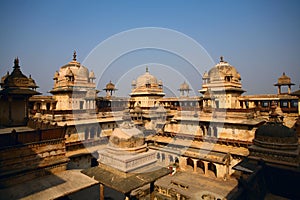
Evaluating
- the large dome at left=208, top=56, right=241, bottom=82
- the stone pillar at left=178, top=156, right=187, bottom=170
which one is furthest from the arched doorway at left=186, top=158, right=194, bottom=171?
the large dome at left=208, top=56, right=241, bottom=82

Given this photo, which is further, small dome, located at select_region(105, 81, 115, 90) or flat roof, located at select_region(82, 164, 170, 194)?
small dome, located at select_region(105, 81, 115, 90)

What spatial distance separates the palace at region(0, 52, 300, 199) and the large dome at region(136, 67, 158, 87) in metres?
0.22

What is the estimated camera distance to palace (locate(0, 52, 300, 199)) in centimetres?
984

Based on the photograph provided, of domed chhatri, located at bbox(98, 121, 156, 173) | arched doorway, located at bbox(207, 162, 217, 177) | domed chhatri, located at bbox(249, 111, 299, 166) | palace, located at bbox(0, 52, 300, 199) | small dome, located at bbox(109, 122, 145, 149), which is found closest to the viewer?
domed chhatri, located at bbox(249, 111, 299, 166)

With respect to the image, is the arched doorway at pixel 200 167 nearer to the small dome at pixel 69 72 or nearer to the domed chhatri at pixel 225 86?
the domed chhatri at pixel 225 86

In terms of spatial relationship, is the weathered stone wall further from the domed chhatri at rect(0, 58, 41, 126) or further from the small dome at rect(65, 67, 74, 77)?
the small dome at rect(65, 67, 74, 77)

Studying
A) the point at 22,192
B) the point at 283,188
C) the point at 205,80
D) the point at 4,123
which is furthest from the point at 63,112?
the point at 205,80

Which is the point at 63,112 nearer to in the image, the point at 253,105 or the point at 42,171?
the point at 42,171

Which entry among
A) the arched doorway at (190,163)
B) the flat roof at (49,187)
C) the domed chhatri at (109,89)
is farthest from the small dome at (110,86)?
the flat roof at (49,187)

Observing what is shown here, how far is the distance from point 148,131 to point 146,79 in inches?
539

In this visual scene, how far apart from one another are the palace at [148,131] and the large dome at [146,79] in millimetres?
216

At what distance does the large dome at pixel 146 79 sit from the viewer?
39750mm

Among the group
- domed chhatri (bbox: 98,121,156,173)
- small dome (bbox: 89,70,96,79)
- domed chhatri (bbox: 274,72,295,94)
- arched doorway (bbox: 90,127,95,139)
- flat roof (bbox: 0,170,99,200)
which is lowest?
flat roof (bbox: 0,170,99,200)

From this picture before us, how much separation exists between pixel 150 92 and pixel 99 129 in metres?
15.0
